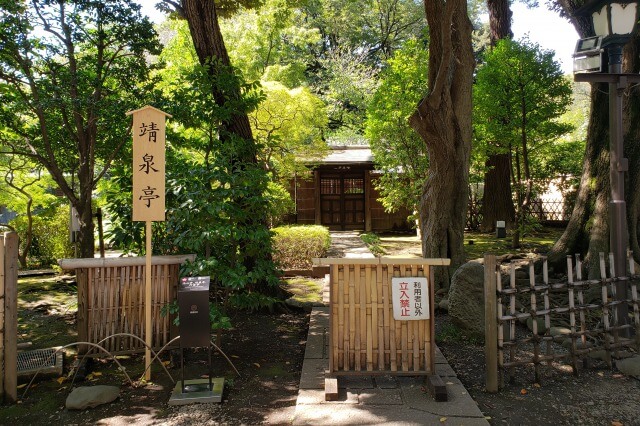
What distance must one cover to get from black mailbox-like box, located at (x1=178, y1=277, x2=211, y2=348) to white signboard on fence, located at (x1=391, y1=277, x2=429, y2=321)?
5.83 feet

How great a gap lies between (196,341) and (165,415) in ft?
2.20

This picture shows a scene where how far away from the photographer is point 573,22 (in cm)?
944

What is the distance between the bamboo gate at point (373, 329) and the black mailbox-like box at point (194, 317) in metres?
1.19

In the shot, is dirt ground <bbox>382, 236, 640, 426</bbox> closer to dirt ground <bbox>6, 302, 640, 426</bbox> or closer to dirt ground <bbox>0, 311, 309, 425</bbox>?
dirt ground <bbox>6, 302, 640, 426</bbox>

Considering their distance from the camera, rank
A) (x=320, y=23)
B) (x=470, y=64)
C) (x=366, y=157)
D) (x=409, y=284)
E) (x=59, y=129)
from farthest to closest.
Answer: (x=320, y=23) → (x=366, y=157) → (x=470, y=64) → (x=59, y=129) → (x=409, y=284)

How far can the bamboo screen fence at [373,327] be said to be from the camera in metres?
4.46

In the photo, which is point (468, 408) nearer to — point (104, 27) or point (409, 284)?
point (409, 284)

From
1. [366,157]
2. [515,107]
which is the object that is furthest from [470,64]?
[366,157]

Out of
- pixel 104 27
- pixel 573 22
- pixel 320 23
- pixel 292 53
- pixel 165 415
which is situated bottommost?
pixel 165 415

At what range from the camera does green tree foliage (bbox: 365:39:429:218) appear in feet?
42.7

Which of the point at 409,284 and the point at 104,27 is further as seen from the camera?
the point at 104,27

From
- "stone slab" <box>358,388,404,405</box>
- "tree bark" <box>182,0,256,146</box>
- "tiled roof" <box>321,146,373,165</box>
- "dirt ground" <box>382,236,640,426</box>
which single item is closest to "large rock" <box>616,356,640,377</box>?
"dirt ground" <box>382,236,640,426</box>

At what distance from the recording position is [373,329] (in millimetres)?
4484

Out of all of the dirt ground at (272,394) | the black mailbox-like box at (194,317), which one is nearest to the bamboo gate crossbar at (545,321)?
the dirt ground at (272,394)
